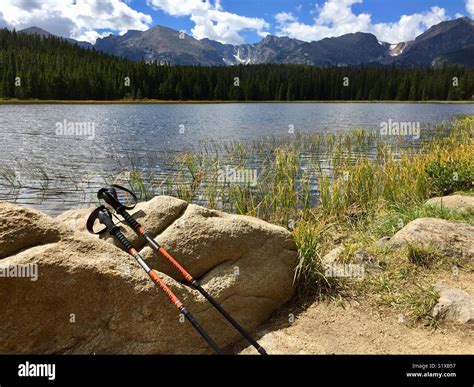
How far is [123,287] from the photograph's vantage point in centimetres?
495

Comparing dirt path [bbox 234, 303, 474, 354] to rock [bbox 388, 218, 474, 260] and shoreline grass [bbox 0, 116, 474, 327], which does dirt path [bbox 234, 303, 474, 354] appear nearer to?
shoreline grass [bbox 0, 116, 474, 327]

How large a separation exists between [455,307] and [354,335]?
5.19 feet

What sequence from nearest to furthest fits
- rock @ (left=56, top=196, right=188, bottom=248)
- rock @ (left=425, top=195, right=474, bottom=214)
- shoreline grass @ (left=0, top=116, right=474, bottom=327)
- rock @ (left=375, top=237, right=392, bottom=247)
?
rock @ (left=56, top=196, right=188, bottom=248), shoreline grass @ (left=0, top=116, right=474, bottom=327), rock @ (left=375, top=237, right=392, bottom=247), rock @ (left=425, top=195, right=474, bottom=214)

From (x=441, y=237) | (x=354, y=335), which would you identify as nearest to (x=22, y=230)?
(x=354, y=335)

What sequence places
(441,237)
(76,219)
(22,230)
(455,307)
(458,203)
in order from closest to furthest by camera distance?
(22,230) → (455,307) → (76,219) → (441,237) → (458,203)

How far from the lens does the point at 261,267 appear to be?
6164mm

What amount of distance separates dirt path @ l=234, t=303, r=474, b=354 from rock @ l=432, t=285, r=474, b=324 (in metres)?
0.15

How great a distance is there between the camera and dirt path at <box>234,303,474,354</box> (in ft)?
17.3

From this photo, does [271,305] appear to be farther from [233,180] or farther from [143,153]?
[143,153]

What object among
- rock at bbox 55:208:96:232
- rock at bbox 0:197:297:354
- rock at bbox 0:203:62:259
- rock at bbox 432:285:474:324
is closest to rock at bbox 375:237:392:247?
rock at bbox 432:285:474:324

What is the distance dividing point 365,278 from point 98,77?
13763cm

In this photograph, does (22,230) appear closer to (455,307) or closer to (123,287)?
(123,287)
